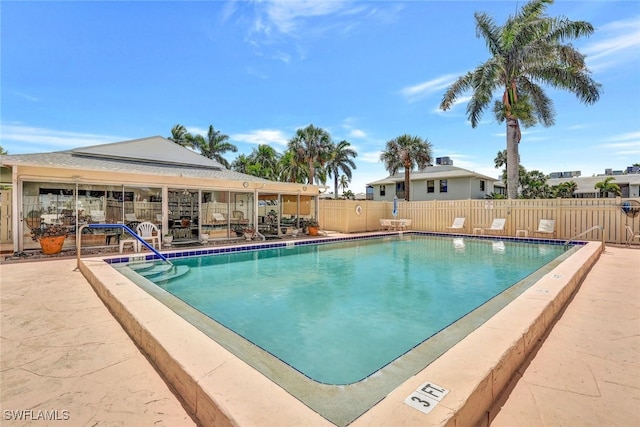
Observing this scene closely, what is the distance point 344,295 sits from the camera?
19.8 ft

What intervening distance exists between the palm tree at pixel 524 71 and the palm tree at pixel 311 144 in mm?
12983

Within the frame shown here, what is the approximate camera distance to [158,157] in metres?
15.4

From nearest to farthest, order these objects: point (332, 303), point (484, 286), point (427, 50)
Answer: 1. point (332, 303)
2. point (484, 286)
3. point (427, 50)

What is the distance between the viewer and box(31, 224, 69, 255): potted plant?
29.0 ft

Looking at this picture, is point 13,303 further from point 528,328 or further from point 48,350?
point 528,328

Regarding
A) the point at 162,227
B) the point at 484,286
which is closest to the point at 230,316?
the point at 484,286

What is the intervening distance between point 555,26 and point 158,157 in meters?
20.5

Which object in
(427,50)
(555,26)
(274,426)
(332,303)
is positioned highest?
(555,26)

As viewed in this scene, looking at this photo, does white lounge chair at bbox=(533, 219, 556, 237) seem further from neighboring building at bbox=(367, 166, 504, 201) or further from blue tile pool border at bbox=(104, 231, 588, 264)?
neighboring building at bbox=(367, 166, 504, 201)

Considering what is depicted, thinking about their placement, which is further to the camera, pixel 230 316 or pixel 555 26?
pixel 555 26

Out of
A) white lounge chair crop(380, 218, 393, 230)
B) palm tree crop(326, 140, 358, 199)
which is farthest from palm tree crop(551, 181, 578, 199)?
white lounge chair crop(380, 218, 393, 230)

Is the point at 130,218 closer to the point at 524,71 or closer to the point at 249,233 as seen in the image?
the point at 249,233

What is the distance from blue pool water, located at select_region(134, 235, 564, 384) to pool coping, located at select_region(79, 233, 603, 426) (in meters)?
1.02

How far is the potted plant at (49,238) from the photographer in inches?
348
